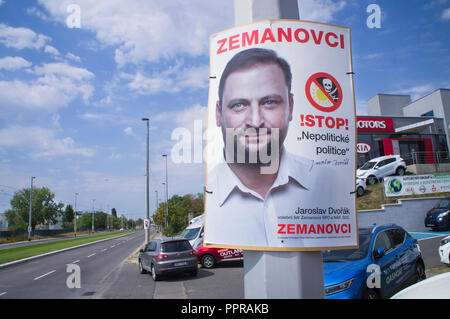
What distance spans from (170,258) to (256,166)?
10101 millimetres

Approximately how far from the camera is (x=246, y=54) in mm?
3812

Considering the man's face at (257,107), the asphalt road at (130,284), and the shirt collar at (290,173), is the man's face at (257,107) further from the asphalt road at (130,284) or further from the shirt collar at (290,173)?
the asphalt road at (130,284)

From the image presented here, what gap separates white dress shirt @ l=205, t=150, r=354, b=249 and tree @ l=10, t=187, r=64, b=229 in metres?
95.3

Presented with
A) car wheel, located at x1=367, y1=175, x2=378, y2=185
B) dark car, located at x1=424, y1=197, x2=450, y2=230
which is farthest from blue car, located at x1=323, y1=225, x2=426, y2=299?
car wheel, located at x1=367, y1=175, x2=378, y2=185

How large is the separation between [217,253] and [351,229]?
1265 centimetres

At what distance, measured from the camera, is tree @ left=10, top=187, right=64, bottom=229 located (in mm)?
83188

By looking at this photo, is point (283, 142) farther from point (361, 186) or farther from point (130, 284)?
point (361, 186)

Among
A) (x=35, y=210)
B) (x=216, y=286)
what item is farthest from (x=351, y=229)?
(x=35, y=210)

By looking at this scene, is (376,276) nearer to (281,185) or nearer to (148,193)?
(281,185)

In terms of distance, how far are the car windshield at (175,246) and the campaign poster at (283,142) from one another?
976cm

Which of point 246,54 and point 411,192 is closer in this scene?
point 246,54

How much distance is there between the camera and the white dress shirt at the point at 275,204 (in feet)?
11.2

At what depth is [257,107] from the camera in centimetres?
368
